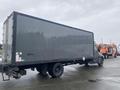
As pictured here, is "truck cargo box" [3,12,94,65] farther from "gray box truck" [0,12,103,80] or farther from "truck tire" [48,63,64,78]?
"truck tire" [48,63,64,78]

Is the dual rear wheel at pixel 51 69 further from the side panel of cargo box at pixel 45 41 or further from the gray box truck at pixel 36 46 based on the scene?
A: the side panel of cargo box at pixel 45 41

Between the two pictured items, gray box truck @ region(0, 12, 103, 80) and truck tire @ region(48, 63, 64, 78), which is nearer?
gray box truck @ region(0, 12, 103, 80)

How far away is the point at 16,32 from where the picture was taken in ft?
35.9

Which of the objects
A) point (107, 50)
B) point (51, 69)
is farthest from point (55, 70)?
point (107, 50)

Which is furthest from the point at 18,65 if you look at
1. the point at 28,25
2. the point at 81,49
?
the point at 81,49

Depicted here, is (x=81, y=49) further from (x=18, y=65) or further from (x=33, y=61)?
(x=18, y=65)

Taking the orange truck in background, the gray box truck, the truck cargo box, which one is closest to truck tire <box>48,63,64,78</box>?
the gray box truck

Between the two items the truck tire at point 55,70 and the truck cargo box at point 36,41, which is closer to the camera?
the truck cargo box at point 36,41

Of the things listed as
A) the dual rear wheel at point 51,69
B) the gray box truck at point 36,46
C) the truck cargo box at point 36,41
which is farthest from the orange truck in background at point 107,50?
the dual rear wheel at point 51,69

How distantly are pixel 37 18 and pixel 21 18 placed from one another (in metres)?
1.29

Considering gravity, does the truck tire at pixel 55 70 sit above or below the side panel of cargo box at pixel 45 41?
below

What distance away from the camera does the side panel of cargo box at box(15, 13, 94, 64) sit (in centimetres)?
1124

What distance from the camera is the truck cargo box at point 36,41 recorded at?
11.0 metres

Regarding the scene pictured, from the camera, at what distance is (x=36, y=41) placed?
480 inches
